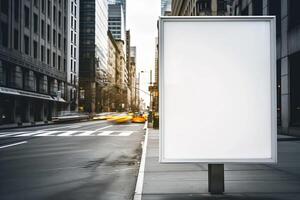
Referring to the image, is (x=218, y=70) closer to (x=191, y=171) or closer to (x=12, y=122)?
(x=191, y=171)

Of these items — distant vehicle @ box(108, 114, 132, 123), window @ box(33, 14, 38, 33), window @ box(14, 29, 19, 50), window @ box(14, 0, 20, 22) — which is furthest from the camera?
distant vehicle @ box(108, 114, 132, 123)

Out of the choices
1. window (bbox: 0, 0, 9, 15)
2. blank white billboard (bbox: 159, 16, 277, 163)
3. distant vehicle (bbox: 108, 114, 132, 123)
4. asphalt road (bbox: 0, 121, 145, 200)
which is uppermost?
window (bbox: 0, 0, 9, 15)

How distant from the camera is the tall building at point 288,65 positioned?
2172 centimetres

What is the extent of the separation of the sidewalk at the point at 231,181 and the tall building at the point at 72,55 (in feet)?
207

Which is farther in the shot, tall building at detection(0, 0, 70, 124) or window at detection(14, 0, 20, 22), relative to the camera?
window at detection(14, 0, 20, 22)

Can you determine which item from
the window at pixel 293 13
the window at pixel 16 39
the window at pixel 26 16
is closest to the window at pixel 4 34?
the window at pixel 16 39

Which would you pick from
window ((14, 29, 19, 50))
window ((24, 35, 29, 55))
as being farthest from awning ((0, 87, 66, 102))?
window ((24, 35, 29, 55))

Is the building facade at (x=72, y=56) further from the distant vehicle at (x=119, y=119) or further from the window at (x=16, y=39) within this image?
the window at (x=16, y=39)

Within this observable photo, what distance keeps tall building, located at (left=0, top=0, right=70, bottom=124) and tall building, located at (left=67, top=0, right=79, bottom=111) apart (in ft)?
11.3

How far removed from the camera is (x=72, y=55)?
77.6 meters

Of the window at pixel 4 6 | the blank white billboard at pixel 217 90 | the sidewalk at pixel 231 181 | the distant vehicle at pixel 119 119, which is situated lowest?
the distant vehicle at pixel 119 119

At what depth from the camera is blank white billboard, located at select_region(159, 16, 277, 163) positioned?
20.2 ft

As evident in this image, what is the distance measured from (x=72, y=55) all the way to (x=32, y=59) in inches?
1117

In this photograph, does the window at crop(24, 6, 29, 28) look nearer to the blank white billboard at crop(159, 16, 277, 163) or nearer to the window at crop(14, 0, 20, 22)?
the window at crop(14, 0, 20, 22)
